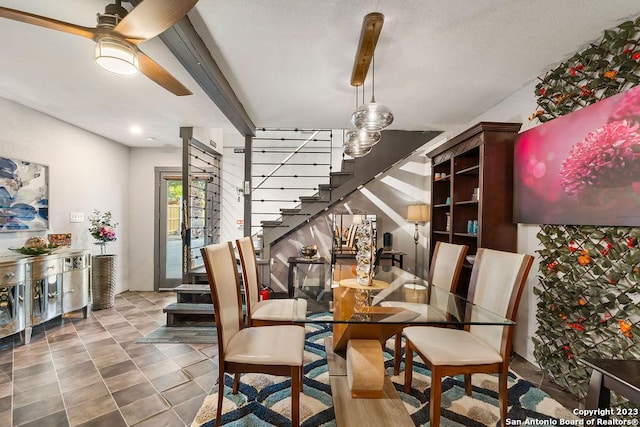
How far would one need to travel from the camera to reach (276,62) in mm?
2482

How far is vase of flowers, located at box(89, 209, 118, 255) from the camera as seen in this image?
13.8 ft

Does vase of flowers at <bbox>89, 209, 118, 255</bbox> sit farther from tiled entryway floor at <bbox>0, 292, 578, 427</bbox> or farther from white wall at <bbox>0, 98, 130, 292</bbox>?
tiled entryway floor at <bbox>0, 292, 578, 427</bbox>

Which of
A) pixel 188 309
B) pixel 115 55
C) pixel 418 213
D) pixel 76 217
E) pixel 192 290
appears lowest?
pixel 188 309

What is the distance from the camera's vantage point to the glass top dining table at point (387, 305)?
1532 millimetres

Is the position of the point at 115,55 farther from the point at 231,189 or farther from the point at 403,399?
the point at 231,189

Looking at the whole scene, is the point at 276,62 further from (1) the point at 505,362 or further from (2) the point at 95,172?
(2) the point at 95,172

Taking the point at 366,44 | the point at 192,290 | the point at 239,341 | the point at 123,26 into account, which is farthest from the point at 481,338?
the point at 192,290

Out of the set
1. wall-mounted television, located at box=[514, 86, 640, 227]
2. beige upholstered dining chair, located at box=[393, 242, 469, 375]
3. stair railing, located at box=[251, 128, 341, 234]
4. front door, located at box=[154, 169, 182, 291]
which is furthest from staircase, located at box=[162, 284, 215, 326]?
wall-mounted television, located at box=[514, 86, 640, 227]

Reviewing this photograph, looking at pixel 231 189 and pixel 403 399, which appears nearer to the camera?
pixel 403 399

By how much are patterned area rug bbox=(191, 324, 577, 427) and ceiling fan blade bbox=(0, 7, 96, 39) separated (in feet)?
7.44

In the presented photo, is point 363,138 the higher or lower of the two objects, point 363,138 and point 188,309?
the higher

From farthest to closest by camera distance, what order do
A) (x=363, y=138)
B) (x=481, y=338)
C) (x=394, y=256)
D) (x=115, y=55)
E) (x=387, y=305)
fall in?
(x=394, y=256) < (x=363, y=138) < (x=481, y=338) < (x=387, y=305) < (x=115, y=55)

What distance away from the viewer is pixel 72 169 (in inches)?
159

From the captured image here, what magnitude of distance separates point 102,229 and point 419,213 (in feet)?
15.0
